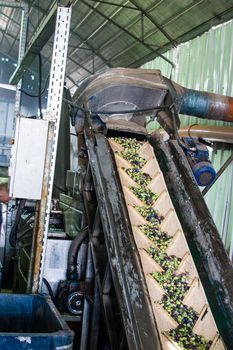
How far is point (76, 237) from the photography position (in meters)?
2.81

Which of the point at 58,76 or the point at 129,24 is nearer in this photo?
the point at 58,76

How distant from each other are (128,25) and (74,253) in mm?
6142

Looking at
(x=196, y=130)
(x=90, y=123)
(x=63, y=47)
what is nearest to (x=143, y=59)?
(x=196, y=130)

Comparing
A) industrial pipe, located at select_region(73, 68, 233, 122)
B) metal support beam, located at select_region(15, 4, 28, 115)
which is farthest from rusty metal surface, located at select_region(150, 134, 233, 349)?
metal support beam, located at select_region(15, 4, 28, 115)

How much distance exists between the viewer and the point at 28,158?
2.40m

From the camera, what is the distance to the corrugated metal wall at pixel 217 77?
493cm

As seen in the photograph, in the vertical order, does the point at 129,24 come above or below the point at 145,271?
above

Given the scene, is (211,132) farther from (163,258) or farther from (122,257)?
(122,257)

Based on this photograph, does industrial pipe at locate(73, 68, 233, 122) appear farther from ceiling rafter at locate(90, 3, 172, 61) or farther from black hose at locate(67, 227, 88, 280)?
ceiling rafter at locate(90, 3, 172, 61)

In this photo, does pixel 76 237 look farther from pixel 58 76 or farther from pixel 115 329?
pixel 58 76

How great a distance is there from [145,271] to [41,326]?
0.64m

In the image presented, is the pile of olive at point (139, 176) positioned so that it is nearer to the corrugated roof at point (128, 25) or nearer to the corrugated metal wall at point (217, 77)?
the corrugated metal wall at point (217, 77)

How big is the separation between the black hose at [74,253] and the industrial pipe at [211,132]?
6.87 ft

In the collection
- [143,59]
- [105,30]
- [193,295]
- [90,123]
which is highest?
[105,30]
